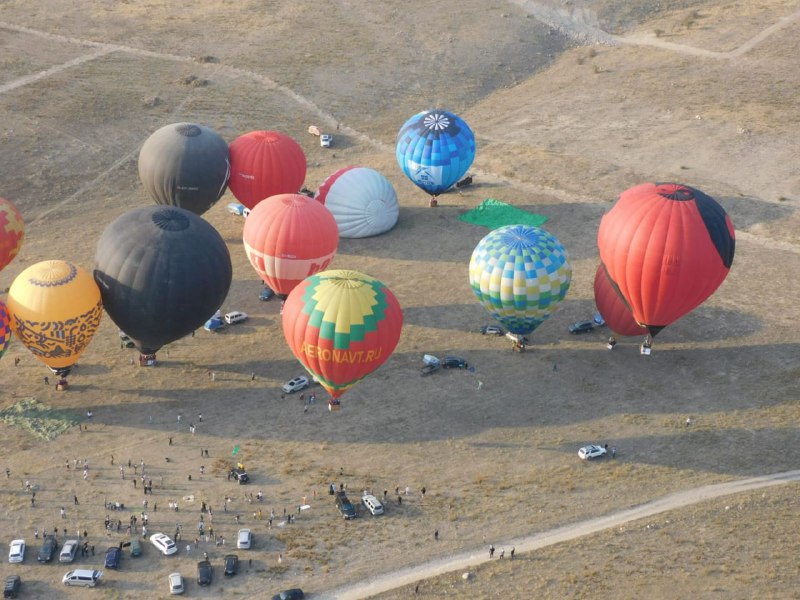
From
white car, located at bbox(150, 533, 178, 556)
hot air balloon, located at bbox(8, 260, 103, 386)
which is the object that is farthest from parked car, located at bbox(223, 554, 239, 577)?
hot air balloon, located at bbox(8, 260, 103, 386)

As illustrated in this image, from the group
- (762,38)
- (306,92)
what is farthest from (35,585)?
(762,38)

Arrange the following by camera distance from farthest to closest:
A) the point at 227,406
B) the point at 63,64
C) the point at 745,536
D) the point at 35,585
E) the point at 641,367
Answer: the point at 63,64 < the point at 641,367 < the point at 227,406 < the point at 745,536 < the point at 35,585

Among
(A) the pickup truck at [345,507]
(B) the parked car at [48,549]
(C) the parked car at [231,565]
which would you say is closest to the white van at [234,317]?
(A) the pickup truck at [345,507]

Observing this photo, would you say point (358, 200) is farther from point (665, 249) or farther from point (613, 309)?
point (665, 249)

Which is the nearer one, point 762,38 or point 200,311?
point 200,311

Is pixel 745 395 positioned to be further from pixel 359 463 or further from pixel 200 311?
pixel 200 311

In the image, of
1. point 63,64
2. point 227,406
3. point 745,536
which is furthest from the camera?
point 63,64

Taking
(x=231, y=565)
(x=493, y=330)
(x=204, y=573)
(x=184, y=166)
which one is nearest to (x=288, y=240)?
(x=184, y=166)
